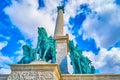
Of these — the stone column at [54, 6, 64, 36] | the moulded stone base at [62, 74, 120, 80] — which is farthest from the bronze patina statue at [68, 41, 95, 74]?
the stone column at [54, 6, 64, 36]

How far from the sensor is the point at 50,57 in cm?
1869

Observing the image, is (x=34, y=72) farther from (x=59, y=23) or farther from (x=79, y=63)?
(x=59, y=23)

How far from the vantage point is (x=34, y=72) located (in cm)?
1623

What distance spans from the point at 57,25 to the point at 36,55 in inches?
279

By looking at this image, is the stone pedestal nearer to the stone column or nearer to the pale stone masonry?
the pale stone masonry

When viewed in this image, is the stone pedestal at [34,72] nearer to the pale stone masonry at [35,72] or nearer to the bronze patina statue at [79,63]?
the pale stone masonry at [35,72]

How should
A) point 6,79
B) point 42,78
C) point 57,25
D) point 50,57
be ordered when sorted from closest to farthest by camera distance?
1. point 42,78
2. point 6,79
3. point 50,57
4. point 57,25

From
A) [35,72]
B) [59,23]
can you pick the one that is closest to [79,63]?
[35,72]

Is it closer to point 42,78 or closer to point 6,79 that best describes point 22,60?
point 6,79

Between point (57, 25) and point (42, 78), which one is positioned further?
point (57, 25)

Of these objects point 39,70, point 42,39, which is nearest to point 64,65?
point 42,39

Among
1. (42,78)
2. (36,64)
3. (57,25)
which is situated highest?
(57,25)

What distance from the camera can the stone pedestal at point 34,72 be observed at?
15977mm

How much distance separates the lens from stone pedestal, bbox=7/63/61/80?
52.4ft
